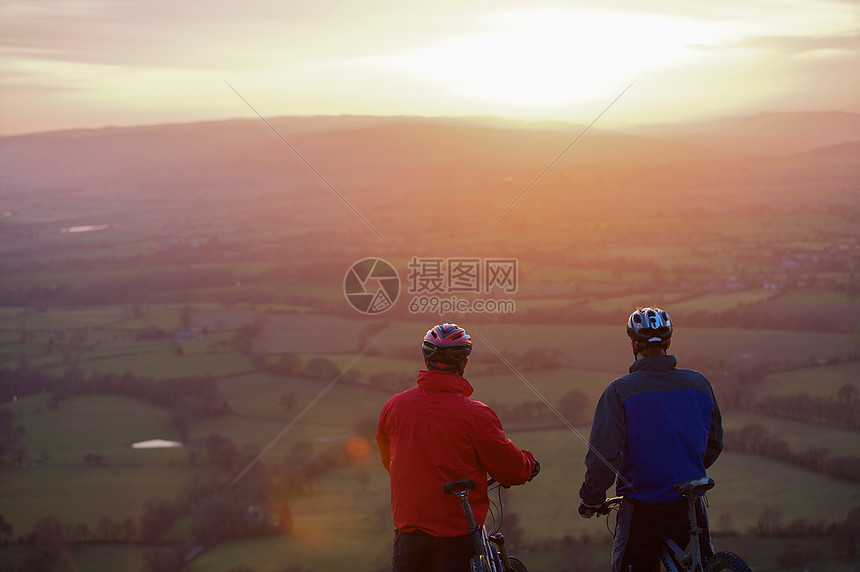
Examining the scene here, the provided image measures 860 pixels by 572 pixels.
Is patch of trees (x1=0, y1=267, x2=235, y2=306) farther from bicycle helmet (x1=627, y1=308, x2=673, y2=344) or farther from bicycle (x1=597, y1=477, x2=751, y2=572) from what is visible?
bicycle (x1=597, y1=477, x2=751, y2=572)

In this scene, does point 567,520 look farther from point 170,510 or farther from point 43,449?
point 43,449

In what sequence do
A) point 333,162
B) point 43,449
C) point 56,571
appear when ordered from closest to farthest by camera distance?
point 56,571 → point 43,449 → point 333,162

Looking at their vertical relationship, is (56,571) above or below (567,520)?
below

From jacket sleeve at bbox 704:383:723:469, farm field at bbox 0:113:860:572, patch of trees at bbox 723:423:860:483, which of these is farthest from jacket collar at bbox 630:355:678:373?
patch of trees at bbox 723:423:860:483

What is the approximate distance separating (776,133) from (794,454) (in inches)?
4112

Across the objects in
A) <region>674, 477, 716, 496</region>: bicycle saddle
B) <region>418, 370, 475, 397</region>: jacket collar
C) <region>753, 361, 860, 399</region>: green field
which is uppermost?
<region>418, 370, 475, 397</region>: jacket collar

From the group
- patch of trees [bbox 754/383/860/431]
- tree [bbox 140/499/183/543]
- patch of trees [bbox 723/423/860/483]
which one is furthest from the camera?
patch of trees [bbox 754/383/860/431]

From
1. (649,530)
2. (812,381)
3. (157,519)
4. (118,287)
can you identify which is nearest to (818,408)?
(812,381)

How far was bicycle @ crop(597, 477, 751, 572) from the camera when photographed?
3807 mm

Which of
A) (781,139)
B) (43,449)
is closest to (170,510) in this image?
(43,449)

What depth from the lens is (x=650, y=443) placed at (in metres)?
3.99

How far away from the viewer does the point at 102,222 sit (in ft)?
346

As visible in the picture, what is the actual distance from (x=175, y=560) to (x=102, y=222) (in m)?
95.3

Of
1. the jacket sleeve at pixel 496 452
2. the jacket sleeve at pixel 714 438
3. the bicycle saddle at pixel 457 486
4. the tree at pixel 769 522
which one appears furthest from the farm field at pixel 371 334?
the bicycle saddle at pixel 457 486
